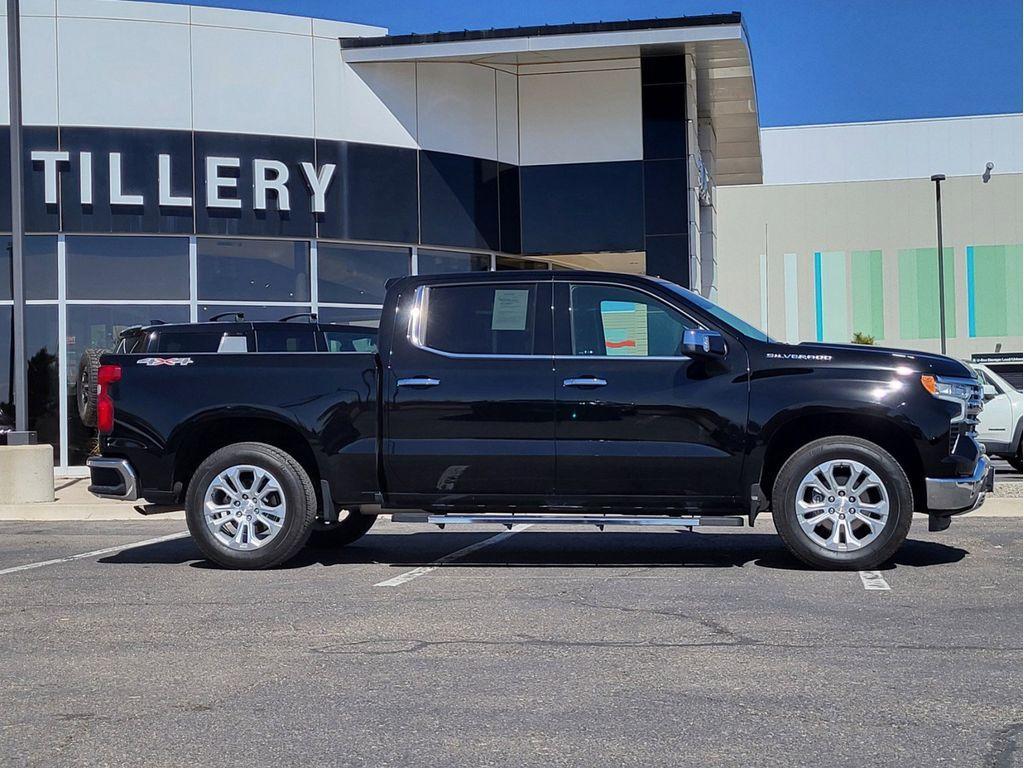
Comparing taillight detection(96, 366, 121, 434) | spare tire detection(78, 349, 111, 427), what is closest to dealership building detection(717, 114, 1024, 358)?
spare tire detection(78, 349, 111, 427)

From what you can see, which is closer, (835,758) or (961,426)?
(835,758)

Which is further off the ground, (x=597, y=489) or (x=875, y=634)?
(x=597, y=489)

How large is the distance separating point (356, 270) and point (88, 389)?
9.33 metres

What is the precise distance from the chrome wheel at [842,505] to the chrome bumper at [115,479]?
14.4 ft

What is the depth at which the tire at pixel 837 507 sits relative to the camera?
801 centimetres

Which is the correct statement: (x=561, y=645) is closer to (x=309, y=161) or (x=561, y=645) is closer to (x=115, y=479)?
(x=115, y=479)

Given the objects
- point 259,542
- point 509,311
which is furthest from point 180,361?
point 509,311

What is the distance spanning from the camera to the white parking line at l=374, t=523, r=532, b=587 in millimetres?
8062

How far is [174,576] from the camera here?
8.45 m

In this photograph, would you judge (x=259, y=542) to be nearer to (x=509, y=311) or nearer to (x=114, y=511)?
(x=509, y=311)

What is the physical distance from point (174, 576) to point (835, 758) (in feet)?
17.7

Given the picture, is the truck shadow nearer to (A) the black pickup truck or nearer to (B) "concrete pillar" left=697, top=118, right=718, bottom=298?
(A) the black pickup truck

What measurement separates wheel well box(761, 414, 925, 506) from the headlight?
0.35 m

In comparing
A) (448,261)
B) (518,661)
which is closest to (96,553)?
(518,661)
